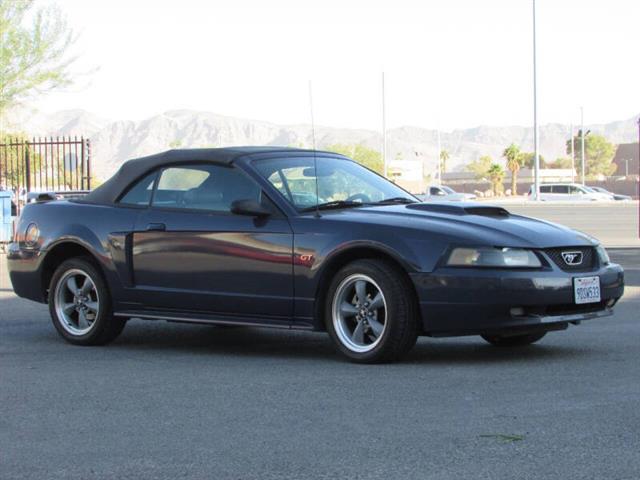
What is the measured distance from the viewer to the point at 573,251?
7.89 m

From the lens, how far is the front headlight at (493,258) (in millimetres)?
7566

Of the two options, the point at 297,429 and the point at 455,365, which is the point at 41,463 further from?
the point at 455,365

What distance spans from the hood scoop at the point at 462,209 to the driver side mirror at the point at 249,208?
106 cm

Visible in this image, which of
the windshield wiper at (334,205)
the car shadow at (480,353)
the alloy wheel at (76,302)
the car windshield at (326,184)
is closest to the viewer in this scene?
the car shadow at (480,353)

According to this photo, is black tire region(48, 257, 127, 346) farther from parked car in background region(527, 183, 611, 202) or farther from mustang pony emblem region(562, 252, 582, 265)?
parked car in background region(527, 183, 611, 202)

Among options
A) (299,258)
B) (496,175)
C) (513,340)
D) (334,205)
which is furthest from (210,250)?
(496,175)

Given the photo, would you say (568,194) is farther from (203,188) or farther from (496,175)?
(496,175)

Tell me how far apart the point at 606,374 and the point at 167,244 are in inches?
133

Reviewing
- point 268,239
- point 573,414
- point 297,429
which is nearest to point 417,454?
point 297,429

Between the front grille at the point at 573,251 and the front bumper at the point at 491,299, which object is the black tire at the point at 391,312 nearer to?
the front bumper at the point at 491,299

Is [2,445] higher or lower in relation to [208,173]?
lower

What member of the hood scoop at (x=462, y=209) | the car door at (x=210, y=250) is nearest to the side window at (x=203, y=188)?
the car door at (x=210, y=250)

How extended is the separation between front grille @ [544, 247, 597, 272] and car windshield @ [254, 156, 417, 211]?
59.1 inches

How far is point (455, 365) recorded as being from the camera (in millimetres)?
7750
